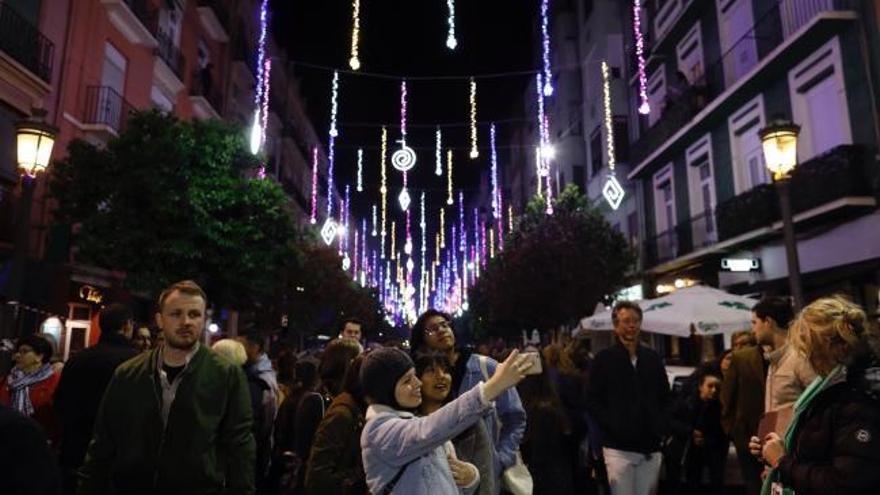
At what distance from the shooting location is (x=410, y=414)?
282cm

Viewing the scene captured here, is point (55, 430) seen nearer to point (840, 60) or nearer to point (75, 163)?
point (75, 163)

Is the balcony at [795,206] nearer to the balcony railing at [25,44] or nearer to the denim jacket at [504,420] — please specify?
the denim jacket at [504,420]

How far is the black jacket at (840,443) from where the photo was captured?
2.50m

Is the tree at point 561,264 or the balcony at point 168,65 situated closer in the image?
the balcony at point 168,65

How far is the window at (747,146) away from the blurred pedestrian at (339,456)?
15722mm

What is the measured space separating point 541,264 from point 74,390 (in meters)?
19.8

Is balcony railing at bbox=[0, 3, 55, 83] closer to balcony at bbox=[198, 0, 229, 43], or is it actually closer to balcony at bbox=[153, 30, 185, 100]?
balcony at bbox=[153, 30, 185, 100]

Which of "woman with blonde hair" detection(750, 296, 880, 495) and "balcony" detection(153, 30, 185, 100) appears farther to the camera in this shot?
"balcony" detection(153, 30, 185, 100)

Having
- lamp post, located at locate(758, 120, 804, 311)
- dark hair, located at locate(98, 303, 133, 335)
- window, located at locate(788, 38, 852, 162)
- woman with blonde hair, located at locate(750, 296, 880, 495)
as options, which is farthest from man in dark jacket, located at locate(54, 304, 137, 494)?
window, located at locate(788, 38, 852, 162)

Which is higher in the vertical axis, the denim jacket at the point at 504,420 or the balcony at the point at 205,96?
the balcony at the point at 205,96

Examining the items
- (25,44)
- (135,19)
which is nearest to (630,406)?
(25,44)

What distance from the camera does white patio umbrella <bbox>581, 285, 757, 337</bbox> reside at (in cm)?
1030

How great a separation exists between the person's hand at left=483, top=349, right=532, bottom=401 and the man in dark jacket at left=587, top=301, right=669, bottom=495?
3356 mm

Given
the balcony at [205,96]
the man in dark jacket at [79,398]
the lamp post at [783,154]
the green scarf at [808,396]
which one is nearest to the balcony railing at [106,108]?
the balcony at [205,96]
